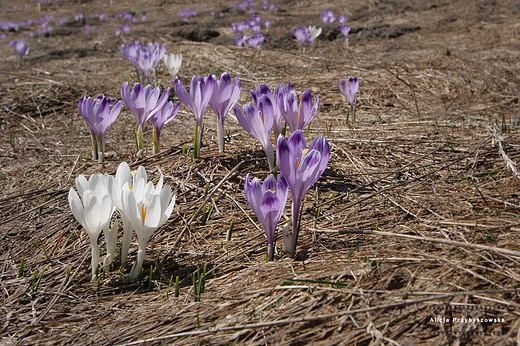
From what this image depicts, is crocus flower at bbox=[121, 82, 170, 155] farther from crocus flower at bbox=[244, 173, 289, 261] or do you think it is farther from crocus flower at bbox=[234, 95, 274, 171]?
crocus flower at bbox=[244, 173, 289, 261]

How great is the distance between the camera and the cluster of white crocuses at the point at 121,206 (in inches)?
57.9

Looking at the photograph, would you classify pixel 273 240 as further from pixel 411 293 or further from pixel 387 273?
pixel 411 293

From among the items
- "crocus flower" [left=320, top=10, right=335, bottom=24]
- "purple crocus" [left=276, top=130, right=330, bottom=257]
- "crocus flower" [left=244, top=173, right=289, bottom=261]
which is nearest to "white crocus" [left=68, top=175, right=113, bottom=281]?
"crocus flower" [left=244, top=173, right=289, bottom=261]

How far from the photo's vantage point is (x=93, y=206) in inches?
59.1

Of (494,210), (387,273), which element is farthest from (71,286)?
(494,210)

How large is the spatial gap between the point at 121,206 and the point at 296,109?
1031mm

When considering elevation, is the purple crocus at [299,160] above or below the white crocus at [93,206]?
above

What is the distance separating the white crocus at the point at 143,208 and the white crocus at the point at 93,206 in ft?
0.34

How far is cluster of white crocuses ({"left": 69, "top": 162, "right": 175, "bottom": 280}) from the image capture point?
57.9 inches

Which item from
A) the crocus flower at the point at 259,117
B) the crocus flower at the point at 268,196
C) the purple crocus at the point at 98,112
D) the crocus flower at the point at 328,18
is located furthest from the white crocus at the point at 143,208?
the crocus flower at the point at 328,18

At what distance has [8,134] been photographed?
3898 mm

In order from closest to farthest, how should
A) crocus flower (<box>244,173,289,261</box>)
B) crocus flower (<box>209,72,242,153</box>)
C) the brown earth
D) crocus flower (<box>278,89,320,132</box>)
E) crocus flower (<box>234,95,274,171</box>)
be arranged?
1. the brown earth
2. crocus flower (<box>244,173,289,261</box>)
3. crocus flower (<box>234,95,274,171</box>)
4. crocus flower (<box>278,89,320,132</box>)
5. crocus flower (<box>209,72,242,153</box>)

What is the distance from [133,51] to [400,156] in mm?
3176

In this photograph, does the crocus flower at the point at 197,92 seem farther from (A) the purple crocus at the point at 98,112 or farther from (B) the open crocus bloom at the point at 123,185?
(B) the open crocus bloom at the point at 123,185
